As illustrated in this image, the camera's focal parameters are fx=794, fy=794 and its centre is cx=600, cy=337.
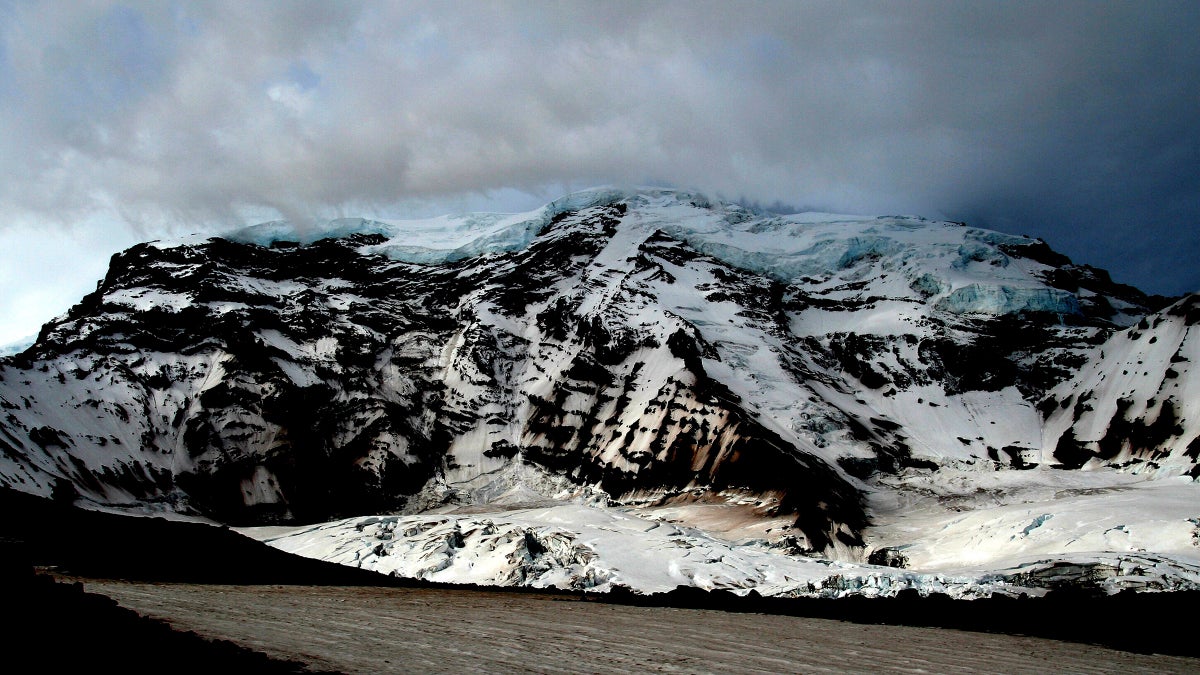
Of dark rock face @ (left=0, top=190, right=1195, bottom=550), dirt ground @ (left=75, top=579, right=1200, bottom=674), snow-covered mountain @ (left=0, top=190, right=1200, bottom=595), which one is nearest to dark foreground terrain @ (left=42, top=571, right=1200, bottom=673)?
dirt ground @ (left=75, top=579, right=1200, bottom=674)

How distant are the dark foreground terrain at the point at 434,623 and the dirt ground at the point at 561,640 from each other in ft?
0.47

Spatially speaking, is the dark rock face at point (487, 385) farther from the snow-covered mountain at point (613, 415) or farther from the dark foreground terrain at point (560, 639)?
the dark foreground terrain at point (560, 639)

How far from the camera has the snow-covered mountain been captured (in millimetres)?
99062

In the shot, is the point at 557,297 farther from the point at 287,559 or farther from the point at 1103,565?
the point at 1103,565

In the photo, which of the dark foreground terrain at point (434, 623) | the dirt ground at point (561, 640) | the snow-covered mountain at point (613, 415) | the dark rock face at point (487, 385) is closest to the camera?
the dark foreground terrain at point (434, 623)

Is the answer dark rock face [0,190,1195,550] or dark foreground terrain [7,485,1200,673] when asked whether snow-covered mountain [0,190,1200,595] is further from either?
dark foreground terrain [7,485,1200,673]

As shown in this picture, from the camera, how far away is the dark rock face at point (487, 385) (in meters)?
131

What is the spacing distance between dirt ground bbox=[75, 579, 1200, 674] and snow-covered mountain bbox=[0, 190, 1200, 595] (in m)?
33.4

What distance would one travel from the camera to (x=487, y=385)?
544 ft

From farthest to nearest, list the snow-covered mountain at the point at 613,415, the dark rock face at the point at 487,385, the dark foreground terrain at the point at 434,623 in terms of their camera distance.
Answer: the dark rock face at the point at 487,385 → the snow-covered mountain at the point at 613,415 → the dark foreground terrain at the point at 434,623

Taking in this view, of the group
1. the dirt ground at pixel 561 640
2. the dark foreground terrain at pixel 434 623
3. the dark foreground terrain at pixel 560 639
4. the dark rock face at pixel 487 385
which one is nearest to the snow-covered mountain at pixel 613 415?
the dark rock face at pixel 487 385

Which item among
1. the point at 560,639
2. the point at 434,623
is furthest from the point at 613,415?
the point at 560,639

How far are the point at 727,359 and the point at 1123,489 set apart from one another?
71395 mm

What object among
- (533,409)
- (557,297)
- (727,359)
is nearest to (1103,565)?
(727,359)
